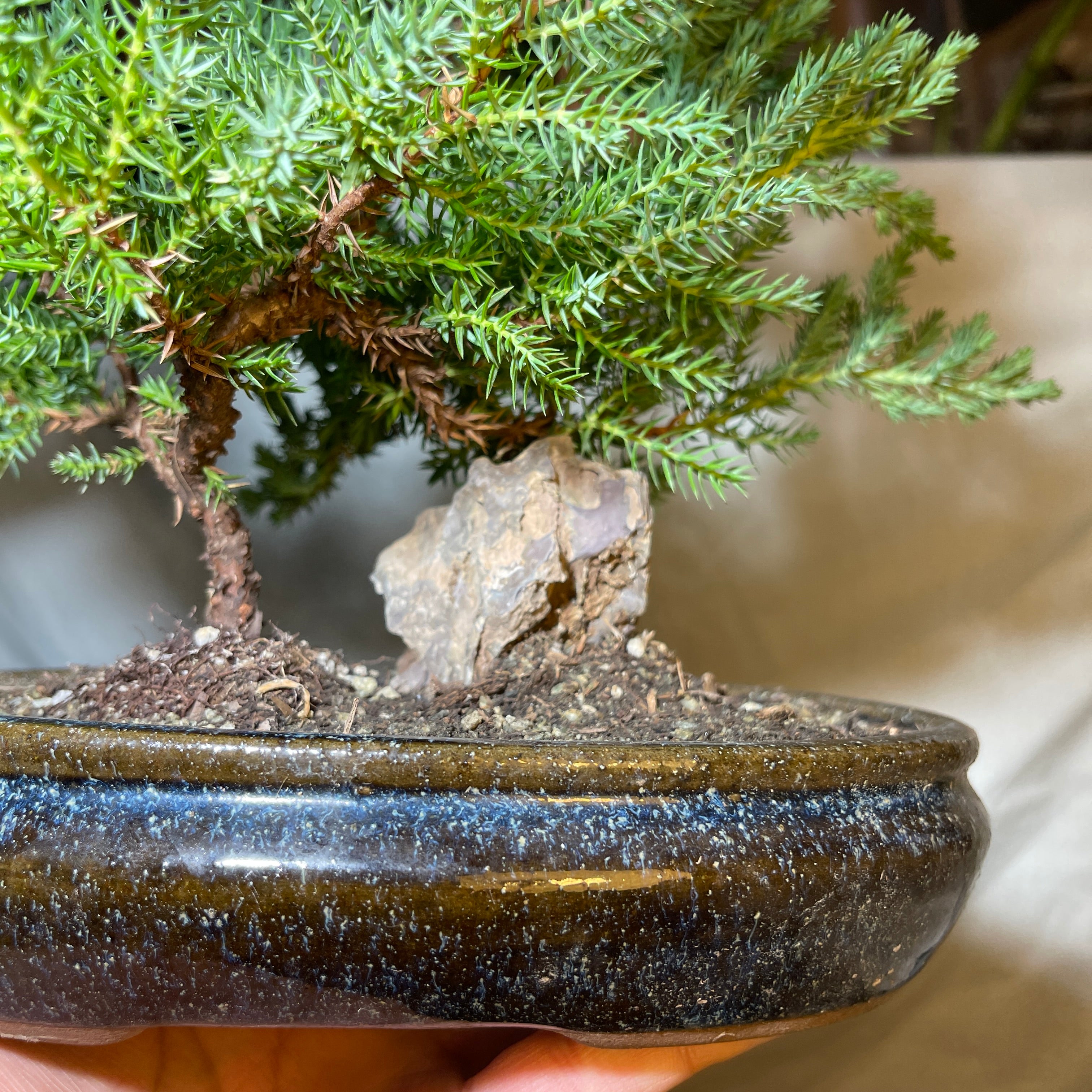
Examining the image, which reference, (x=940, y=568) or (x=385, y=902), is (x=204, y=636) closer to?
(x=385, y=902)

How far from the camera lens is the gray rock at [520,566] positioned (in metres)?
0.43

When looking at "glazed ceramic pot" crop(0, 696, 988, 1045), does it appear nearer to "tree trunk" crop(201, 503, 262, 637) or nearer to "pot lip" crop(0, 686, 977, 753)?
"pot lip" crop(0, 686, 977, 753)

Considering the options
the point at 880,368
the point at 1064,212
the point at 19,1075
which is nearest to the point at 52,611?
the point at 19,1075

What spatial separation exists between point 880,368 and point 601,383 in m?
0.15

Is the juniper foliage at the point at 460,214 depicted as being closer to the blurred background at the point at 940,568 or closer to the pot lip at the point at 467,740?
the pot lip at the point at 467,740

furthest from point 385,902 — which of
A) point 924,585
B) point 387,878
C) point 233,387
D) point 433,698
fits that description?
point 924,585

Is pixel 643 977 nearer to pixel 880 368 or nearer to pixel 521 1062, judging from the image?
pixel 521 1062

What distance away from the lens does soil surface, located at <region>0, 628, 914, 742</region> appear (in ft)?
1.21

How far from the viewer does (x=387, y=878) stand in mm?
283

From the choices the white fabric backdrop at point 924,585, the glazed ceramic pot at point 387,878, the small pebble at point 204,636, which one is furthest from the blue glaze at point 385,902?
the white fabric backdrop at point 924,585

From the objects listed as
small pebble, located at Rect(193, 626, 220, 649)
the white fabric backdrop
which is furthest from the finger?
the white fabric backdrop

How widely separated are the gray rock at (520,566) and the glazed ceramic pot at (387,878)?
0.14 meters

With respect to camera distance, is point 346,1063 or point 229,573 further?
point 346,1063

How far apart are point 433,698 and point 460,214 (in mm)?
210
